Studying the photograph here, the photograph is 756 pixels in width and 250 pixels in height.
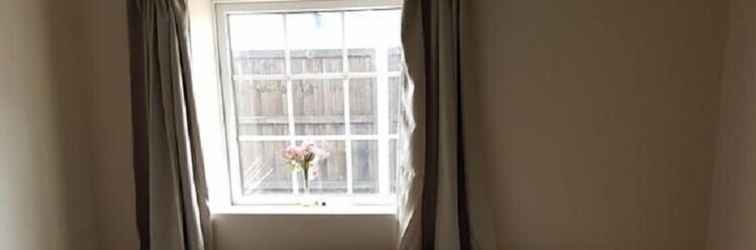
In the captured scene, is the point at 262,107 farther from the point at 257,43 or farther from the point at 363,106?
the point at 363,106

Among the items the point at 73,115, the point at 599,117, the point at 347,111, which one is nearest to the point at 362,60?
the point at 347,111

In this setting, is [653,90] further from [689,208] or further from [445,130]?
[445,130]

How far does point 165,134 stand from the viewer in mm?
2332

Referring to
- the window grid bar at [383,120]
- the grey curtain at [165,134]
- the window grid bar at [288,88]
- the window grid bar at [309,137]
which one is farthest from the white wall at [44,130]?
the window grid bar at [383,120]

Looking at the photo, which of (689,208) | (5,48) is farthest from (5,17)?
(689,208)

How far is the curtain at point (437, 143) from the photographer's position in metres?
2.15

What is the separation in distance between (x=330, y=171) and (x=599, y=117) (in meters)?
1.14

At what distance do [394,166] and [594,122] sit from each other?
0.84m

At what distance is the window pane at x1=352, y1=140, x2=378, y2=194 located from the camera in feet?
8.43

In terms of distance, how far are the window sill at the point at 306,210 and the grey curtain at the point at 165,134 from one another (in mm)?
133

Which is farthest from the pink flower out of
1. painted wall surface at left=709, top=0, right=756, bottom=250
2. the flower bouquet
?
painted wall surface at left=709, top=0, right=756, bottom=250

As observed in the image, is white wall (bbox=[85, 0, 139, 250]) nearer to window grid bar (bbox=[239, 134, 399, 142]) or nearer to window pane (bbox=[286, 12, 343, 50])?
window grid bar (bbox=[239, 134, 399, 142])

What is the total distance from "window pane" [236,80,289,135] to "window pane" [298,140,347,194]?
0.19 metres

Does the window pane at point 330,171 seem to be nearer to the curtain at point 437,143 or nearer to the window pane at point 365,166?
the window pane at point 365,166
